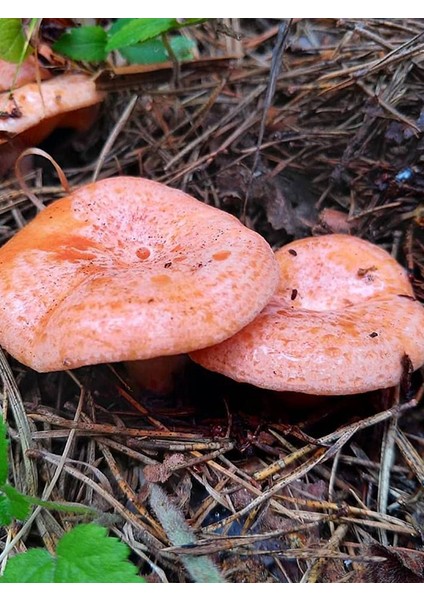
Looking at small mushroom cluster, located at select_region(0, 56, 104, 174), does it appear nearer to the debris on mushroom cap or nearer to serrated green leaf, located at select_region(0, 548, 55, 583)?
the debris on mushroom cap

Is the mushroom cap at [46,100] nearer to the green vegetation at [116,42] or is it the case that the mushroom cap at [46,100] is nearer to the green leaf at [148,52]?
the green vegetation at [116,42]

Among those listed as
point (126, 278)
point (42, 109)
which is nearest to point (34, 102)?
point (42, 109)

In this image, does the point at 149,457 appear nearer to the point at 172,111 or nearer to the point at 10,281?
the point at 10,281

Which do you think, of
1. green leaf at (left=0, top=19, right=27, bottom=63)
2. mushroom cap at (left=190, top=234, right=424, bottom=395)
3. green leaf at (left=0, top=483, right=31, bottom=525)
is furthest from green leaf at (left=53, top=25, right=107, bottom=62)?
green leaf at (left=0, top=483, right=31, bottom=525)

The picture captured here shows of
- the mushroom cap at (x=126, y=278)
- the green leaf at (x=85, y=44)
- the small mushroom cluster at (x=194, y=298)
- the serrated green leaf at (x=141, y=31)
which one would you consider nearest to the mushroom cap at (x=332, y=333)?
the small mushroom cluster at (x=194, y=298)

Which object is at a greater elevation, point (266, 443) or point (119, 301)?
point (119, 301)

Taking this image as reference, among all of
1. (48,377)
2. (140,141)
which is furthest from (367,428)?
(140,141)
